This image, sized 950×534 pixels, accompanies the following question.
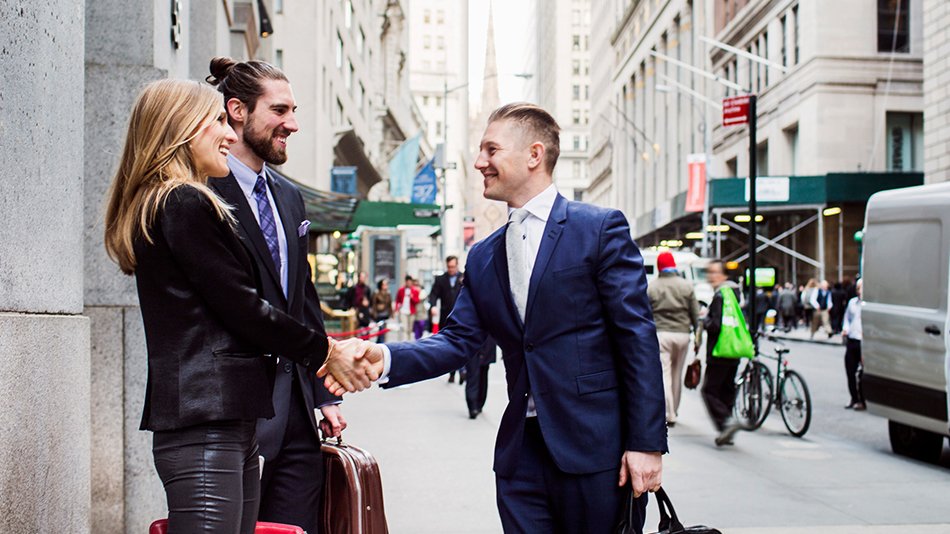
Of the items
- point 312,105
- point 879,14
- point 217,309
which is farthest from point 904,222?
point 879,14

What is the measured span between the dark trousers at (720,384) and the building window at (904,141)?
33.1m

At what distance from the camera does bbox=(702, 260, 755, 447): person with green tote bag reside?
1131 cm

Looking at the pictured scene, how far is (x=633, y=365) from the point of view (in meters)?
3.60

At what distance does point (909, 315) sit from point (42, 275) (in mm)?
8227

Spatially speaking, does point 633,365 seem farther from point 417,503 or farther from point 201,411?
point 417,503

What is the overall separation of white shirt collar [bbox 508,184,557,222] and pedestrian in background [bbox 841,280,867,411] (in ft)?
36.7

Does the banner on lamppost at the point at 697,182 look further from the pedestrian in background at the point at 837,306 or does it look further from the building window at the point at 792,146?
the pedestrian in background at the point at 837,306

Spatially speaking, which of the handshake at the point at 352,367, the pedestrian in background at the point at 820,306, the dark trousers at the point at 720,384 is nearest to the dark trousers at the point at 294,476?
the handshake at the point at 352,367

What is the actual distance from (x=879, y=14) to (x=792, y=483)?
1462 inches

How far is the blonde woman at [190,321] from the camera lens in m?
2.95

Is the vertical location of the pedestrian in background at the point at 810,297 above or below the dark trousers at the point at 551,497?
below

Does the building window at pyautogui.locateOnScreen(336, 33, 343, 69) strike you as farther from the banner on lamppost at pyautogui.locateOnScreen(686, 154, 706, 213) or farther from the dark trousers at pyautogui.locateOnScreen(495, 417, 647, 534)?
the dark trousers at pyautogui.locateOnScreen(495, 417, 647, 534)

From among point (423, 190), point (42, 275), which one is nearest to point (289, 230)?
point (42, 275)

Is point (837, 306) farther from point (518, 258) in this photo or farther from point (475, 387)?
point (518, 258)
